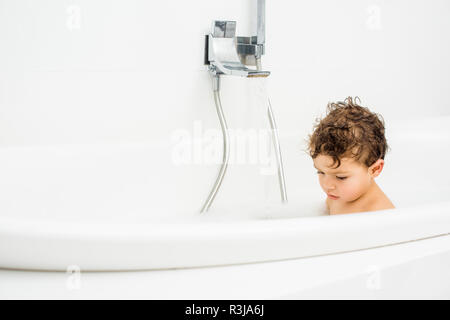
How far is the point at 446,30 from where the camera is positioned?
6.84 ft

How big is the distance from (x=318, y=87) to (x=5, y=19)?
1.04 metres

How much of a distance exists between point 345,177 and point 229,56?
0.51 metres

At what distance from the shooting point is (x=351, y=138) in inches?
46.7

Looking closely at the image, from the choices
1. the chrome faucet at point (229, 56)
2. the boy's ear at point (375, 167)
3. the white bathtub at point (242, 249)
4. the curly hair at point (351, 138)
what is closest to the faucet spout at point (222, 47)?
the chrome faucet at point (229, 56)

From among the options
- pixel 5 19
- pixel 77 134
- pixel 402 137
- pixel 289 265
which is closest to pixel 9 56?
pixel 5 19

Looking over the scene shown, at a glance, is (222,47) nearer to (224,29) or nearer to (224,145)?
(224,29)

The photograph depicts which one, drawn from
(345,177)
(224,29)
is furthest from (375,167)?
(224,29)

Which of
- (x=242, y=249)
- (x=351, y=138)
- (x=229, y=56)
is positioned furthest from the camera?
(x=229, y=56)

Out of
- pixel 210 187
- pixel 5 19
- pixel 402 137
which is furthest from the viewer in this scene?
pixel 402 137

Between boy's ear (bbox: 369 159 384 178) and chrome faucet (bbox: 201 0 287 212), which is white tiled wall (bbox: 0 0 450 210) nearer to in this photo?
chrome faucet (bbox: 201 0 287 212)

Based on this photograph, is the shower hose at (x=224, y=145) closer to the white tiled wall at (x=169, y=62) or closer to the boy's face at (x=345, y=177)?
the white tiled wall at (x=169, y=62)

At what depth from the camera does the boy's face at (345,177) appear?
120 centimetres

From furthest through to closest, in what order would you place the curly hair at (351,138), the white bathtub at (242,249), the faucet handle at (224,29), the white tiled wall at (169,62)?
1. the faucet handle at (224,29)
2. the white tiled wall at (169,62)
3. the curly hair at (351,138)
4. the white bathtub at (242,249)
